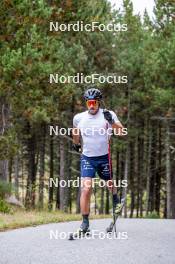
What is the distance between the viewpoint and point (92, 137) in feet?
31.1

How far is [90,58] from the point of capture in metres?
34.1

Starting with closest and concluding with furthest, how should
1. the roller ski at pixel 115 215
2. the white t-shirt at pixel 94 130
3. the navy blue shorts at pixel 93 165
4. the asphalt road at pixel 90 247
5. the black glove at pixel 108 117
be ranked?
the asphalt road at pixel 90 247
the black glove at pixel 108 117
the white t-shirt at pixel 94 130
the navy blue shorts at pixel 93 165
the roller ski at pixel 115 215

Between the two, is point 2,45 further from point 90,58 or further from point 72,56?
point 90,58

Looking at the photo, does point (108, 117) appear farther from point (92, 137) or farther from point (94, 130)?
point (92, 137)

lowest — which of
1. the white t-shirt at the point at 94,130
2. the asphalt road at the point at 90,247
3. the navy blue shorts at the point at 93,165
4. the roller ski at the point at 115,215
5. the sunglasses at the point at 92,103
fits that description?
the asphalt road at the point at 90,247

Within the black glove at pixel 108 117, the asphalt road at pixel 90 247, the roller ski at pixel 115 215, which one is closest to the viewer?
the asphalt road at pixel 90 247

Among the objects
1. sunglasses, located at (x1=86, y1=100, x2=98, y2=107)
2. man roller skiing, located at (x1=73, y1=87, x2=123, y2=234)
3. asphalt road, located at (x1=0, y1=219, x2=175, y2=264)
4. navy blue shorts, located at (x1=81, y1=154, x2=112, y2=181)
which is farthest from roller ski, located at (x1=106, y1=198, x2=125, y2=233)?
sunglasses, located at (x1=86, y1=100, x2=98, y2=107)

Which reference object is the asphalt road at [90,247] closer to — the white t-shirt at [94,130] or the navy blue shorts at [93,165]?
Answer: the navy blue shorts at [93,165]

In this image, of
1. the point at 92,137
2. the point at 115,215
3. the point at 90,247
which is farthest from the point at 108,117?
the point at 90,247

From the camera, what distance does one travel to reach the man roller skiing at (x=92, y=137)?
30.9 feet

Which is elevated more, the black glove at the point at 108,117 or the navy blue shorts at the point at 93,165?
the black glove at the point at 108,117

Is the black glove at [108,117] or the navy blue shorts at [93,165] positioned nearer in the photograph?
the black glove at [108,117]

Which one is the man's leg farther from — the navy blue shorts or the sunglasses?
the sunglasses

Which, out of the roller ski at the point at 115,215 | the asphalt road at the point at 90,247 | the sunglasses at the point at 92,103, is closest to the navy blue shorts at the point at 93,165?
the roller ski at the point at 115,215
